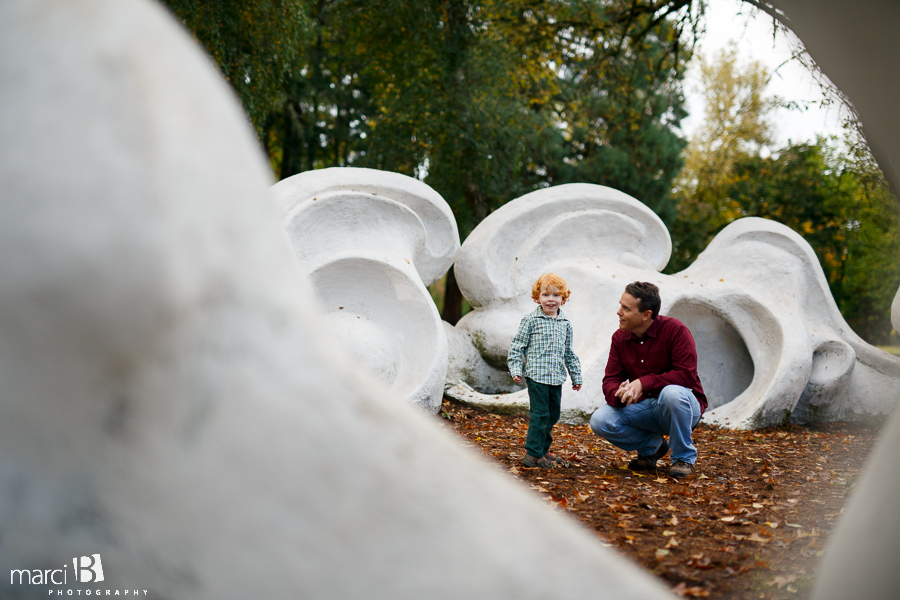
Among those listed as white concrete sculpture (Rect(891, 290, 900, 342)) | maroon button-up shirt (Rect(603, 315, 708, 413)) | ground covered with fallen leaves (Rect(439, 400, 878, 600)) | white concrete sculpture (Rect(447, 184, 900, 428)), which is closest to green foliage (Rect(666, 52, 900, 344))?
white concrete sculpture (Rect(447, 184, 900, 428))

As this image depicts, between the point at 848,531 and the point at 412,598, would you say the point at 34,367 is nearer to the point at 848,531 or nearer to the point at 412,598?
the point at 412,598

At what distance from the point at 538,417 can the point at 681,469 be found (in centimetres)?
93

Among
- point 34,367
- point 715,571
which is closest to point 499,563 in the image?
point 34,367

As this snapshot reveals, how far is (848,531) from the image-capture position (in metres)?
1.59

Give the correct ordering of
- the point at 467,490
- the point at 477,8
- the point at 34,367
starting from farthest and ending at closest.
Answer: the point at 477,8 → the point at 467,490 → the point at 34,367

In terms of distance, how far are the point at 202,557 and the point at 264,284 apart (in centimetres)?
56

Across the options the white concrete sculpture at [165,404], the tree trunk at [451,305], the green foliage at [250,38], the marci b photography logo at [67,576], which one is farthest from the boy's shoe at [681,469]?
the tree trunk at [451,305]

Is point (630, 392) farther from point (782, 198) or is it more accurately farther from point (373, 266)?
point (782, 198)

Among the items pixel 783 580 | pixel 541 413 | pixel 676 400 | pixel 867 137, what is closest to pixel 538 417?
pixel 541 413

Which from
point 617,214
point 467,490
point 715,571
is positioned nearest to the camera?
point 467,490

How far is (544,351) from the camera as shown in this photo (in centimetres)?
425

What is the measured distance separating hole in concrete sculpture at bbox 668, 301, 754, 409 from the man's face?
294 cm

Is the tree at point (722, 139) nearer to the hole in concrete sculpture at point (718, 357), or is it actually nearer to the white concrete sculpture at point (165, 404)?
the hole in concrete sculpture at point (718, 357)

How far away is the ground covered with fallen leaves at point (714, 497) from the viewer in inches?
98.0
